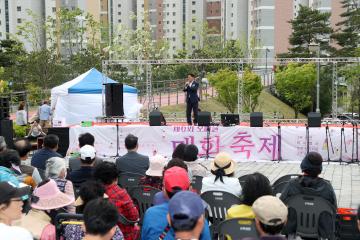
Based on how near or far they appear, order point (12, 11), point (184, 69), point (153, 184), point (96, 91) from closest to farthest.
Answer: point (153, 184) < point (96, 91) < point (184, 69) < point (12, 11)

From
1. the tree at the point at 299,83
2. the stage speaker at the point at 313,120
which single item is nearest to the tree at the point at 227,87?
the tree at the point at 299,83

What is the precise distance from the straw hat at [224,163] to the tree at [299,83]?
2996 cm

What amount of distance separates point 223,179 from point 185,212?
2923mm

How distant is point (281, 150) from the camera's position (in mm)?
13531

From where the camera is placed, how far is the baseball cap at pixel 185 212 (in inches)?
107

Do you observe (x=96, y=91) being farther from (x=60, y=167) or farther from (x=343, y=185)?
(x=60, y=167)

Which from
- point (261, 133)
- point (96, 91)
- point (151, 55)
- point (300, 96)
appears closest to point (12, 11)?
point (151, 55)

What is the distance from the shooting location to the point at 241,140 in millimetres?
13648

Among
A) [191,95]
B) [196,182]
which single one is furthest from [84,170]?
[191,95]

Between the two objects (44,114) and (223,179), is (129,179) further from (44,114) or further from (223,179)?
(44,114)

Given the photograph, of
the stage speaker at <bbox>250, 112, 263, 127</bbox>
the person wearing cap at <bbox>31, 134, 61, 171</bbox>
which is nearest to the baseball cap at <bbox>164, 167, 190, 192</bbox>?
the person wearing cap at <bbox>31, 134, 61, 171</bbox>

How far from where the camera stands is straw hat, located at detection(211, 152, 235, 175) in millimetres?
5531

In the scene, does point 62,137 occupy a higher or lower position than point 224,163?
lower

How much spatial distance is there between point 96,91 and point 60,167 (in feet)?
52.8
